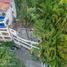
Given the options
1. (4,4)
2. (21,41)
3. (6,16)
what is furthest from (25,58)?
(4,4)

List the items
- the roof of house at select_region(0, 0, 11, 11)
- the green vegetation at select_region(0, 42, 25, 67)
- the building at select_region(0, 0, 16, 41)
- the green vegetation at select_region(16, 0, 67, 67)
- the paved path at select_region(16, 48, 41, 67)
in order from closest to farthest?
the green vegetation at select_region(16, 0, 67, 67) < the green vegetation at select_region(0, 42, 25, 67) < the paved path at select_region(16, 48, 41, 67) < the building at select_region(0, 0, 16, 41) < the roof of house at select_region(0, 0, 11, 11)

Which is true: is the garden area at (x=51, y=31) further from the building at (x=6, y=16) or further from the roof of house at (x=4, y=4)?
the roof of house at (x=4, y=4)

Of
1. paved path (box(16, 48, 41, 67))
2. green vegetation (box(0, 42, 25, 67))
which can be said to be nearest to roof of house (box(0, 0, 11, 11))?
green vegetation (box(0, 42, 25, 67))

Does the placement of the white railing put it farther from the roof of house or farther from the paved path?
the roof of house

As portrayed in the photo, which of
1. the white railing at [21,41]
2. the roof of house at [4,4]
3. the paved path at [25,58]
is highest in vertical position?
the roof of house at [4,4]

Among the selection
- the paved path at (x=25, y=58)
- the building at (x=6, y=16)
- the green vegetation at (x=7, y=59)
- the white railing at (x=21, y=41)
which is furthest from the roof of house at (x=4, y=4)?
the paved path at (x=25, y=58)

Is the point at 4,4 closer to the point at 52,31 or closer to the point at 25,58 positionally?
the point at 25,58

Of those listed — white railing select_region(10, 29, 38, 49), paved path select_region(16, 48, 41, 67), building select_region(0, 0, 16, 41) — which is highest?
building select_region(0, 0, 16, 41)
